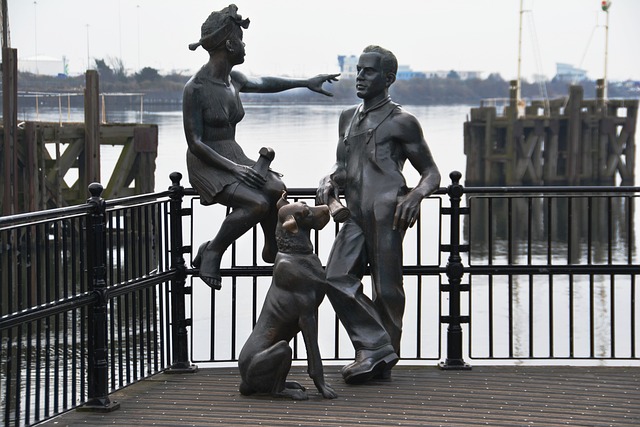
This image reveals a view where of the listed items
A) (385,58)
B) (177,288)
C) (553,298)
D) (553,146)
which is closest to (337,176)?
(385,58)

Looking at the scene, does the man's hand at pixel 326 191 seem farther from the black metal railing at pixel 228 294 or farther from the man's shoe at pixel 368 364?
the man's shoe at pixel 368 364

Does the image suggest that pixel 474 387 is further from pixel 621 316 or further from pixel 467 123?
pixel 467 123

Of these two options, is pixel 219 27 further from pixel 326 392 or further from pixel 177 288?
pixel 326 392

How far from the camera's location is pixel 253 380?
727cm

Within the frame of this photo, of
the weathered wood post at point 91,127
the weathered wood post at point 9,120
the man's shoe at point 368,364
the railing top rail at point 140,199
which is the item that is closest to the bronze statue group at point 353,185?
the man's shoe at point 368,364

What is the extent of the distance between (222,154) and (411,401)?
1.93m

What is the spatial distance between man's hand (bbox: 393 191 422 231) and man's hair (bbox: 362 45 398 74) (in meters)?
0.78

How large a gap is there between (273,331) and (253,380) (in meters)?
0.30

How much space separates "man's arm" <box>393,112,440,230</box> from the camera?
7.70 m

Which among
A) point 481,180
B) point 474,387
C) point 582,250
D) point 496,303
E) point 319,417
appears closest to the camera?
point 319,417

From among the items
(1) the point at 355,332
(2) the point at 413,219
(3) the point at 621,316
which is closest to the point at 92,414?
(1) the point at 355,332

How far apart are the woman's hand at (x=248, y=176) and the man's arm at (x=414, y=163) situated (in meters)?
0.85

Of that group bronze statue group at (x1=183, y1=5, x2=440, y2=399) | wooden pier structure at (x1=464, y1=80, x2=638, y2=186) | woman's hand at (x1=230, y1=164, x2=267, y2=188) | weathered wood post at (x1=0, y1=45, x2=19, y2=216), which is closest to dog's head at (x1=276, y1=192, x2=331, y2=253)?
bronze statue group at (x1=183, y1=5, x2=440, y2=399)

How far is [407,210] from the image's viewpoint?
25.2 feet
